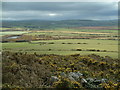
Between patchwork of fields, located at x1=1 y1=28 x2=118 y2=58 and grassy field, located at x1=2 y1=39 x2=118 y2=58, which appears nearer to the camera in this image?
grassy field, located at x1=2 y1=39 x2=118 y2=58

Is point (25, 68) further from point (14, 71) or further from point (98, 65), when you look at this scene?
point (98, 65)

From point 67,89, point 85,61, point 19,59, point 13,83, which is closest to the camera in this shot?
→ point 67,89

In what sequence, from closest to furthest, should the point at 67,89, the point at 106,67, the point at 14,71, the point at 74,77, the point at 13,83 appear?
the point at 67,89 → the point at 13,83 → the point at 14,71 → the point at 74,77 → the point at 106,67

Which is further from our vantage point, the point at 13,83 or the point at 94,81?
the point at 94,81

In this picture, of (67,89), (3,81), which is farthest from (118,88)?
(3,81)

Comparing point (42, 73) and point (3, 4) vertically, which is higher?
point (3, 4)

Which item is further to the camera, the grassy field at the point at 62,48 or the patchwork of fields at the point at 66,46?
the patchwork of fields at the point at 66,46

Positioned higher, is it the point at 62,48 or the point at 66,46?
the point at 66,46

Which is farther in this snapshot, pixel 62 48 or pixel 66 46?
pixel 66 46

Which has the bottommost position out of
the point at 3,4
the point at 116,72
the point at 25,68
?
the point at 116,72
